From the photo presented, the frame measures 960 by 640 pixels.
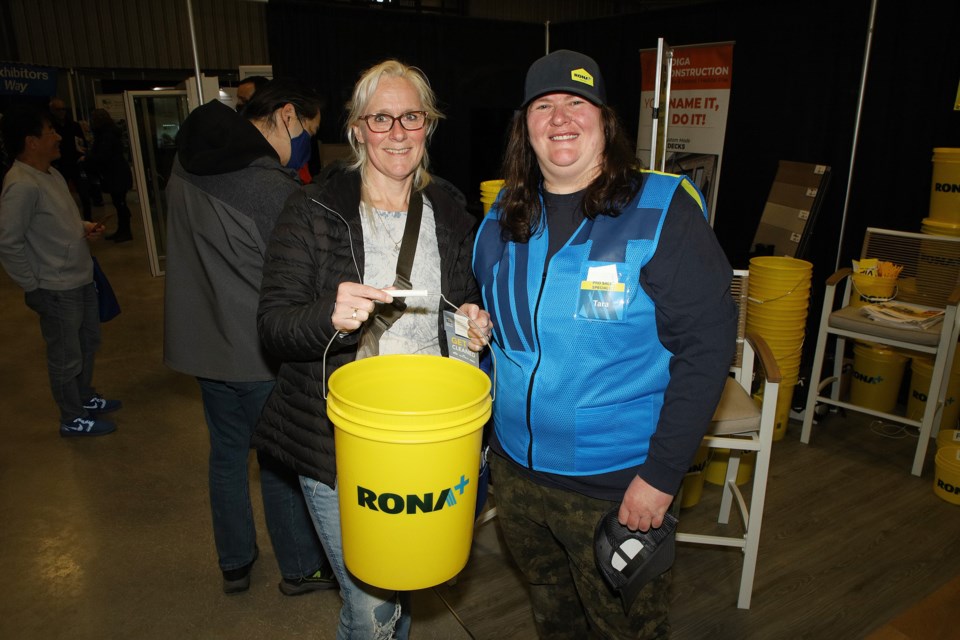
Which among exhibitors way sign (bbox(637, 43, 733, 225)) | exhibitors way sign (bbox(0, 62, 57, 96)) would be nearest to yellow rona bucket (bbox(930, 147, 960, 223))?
exhibitors way sign (bbox(637, 43, 733, 225))

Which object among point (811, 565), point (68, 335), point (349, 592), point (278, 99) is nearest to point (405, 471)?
point (349, 592)

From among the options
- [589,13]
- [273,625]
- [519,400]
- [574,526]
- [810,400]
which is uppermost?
[589,13]

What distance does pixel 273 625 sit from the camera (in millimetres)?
2238

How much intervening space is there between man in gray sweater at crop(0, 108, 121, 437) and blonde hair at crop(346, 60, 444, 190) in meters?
2.41

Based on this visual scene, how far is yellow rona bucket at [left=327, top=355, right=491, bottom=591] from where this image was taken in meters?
1.14

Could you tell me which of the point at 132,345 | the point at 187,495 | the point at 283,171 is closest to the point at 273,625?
the point at 187,495

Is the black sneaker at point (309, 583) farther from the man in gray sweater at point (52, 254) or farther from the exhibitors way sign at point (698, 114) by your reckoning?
the exhibitors way sign at point (698, 114)

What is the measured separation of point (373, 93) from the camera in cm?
147

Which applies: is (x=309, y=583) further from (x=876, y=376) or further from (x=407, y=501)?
(x=876, y=376)

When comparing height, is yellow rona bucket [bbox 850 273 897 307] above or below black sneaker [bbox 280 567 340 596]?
above

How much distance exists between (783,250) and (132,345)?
495 centimetres

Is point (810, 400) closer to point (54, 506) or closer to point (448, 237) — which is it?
point (448, 237)

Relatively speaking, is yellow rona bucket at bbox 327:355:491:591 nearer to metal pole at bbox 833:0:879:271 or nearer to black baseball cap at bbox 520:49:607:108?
black baseball cap at bbox 520:49:607:108

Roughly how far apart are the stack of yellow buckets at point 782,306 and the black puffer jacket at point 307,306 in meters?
2.48
